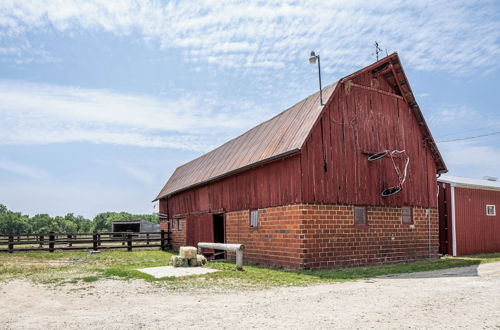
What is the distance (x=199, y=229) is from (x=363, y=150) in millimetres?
10215

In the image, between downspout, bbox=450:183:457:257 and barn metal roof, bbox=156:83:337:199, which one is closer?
barn metal roof, bbox=156:83:337:199

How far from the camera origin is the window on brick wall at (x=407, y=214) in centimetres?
1709

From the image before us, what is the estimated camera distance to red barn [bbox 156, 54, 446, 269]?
47.0 ft

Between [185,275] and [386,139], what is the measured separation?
934 cm

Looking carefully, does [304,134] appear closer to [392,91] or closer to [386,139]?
[386,139]

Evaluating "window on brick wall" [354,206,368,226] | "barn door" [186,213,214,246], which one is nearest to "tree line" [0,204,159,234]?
"barn door" [186,213,214,246]

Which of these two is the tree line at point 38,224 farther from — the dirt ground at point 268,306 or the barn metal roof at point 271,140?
the dirt ground at point 268,306

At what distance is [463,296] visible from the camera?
338 inches

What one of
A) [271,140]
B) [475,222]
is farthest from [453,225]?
[271,140]

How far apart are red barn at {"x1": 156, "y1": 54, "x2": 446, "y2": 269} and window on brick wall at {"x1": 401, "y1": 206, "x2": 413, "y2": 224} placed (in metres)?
0.04

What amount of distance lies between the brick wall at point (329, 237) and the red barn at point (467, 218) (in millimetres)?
2553

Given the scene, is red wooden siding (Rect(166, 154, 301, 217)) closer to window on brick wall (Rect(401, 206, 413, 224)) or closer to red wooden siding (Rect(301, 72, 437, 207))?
red wooden siding (Rect(301, 72, 437, 207))

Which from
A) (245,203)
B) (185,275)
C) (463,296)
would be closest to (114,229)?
(245,203)

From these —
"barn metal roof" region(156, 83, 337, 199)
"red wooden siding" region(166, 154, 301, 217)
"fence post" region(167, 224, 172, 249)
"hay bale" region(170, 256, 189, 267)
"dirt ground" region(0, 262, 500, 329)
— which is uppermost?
"barn metal roof" region(156, 83, 337, 199)
